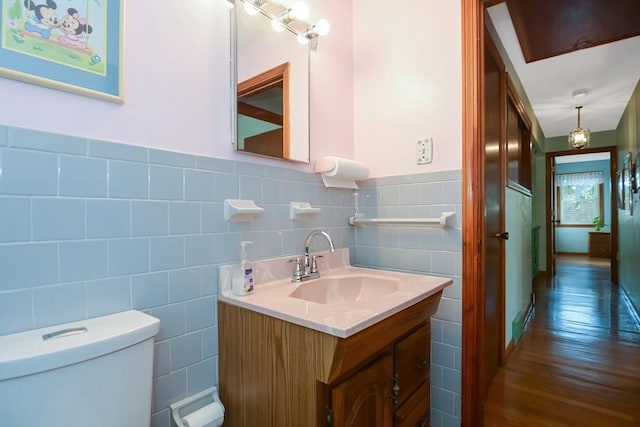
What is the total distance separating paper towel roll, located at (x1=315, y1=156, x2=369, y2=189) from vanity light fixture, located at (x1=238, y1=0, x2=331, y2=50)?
0.54 m

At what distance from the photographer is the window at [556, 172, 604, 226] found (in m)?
7.66

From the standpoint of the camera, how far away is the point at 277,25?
1.35 m

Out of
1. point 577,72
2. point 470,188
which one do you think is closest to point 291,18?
point 470,188

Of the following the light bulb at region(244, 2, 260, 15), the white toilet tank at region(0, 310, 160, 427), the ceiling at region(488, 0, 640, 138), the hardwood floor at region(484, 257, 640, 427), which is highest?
the ceiling at region(488, 0, 640, 138)

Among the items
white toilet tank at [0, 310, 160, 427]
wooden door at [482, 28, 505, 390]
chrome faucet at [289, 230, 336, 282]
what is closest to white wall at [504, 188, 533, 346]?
wooden door at [482, 28, 505, 390]

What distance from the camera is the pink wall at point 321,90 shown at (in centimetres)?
A: 88

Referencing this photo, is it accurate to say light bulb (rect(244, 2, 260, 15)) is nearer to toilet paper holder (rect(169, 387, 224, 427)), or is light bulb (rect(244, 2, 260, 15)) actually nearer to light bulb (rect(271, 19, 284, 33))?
light bulb (rect(271, 19, 284, 33))

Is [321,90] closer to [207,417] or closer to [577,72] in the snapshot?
[207,417]

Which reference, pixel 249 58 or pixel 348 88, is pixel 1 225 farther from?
pixel 348 88

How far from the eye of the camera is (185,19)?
1.05 meters

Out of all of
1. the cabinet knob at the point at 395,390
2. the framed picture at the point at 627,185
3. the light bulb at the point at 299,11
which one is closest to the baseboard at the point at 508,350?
the cabinet knob at the point at 395,390

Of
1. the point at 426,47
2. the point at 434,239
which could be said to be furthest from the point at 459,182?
the point at 426,47

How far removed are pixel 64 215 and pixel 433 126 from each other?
4.65 ft

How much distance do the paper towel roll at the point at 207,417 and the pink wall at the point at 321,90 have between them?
0.85 metres
